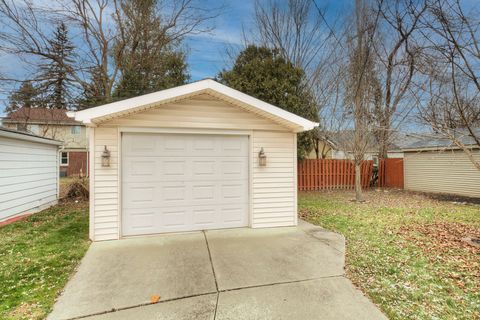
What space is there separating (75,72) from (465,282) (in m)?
12.9

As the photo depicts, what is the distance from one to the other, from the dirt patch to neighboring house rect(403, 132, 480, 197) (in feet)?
18.4

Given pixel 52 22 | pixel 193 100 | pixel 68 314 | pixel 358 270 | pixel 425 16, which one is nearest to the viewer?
pixel 68 314

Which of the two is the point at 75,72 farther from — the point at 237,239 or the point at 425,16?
the point at 425,16

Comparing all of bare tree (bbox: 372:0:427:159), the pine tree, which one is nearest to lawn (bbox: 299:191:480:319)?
bare tree (bbox: 372:0:427:159)

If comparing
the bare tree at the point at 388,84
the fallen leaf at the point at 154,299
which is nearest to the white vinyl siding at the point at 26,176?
the fallen leaf at the point at 154,299

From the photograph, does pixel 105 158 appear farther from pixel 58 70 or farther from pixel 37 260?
pixel 58 70

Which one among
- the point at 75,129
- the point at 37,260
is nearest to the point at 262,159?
the point at 37,260

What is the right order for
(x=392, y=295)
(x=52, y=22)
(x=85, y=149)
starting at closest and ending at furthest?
(x=392, y=295) → (x=52, y=22) → (x=85, y=149)

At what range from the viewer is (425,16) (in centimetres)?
437

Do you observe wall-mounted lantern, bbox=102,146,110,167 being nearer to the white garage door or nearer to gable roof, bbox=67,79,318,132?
the white garage door

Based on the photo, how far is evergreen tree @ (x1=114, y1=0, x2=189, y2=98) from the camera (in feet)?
34.7

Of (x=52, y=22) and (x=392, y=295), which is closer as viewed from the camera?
(x=392, y=295)

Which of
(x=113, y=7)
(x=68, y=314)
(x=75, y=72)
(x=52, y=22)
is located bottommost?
(x=68, y=314)

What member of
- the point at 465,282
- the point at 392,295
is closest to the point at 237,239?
the point at 392,295
